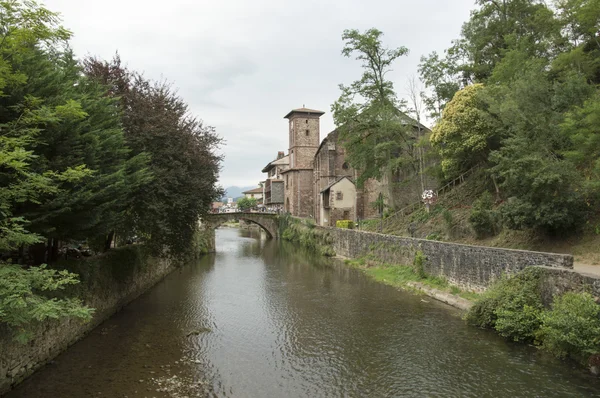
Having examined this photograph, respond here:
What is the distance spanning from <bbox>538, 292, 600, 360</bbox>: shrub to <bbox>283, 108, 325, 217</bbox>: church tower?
1809 inches

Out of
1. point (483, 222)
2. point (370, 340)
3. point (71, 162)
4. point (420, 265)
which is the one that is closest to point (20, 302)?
point (71, 162)

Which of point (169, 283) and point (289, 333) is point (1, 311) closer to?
point (289, 333)

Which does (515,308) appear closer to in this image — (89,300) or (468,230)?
(468,230)

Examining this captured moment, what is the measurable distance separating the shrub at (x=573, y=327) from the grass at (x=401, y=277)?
203 inches

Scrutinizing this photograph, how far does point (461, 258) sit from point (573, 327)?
7.68 metres

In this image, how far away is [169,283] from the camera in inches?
922

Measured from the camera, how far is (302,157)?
189ft

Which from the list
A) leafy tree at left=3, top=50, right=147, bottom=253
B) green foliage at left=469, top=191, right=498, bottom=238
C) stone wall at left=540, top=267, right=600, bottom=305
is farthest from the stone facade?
leafy tree at left=3, top=50, right=147, bottom=253

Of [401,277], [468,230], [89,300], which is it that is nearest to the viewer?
[89,300]

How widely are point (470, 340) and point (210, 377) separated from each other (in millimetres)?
7732

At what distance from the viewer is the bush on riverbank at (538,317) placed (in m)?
9.50

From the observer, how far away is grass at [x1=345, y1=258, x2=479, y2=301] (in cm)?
1736

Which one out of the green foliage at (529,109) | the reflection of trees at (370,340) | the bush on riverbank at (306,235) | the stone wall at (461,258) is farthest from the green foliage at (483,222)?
the bush on riverbank at (306,235)

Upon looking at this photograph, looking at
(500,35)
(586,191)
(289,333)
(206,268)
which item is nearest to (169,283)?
(206,268)
